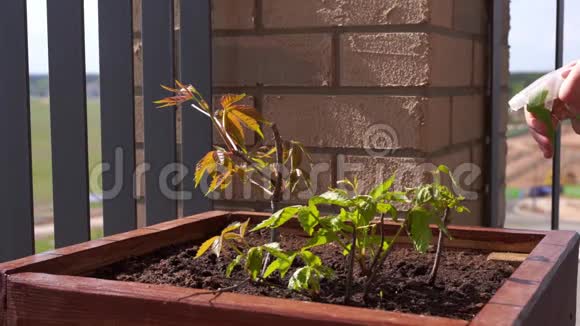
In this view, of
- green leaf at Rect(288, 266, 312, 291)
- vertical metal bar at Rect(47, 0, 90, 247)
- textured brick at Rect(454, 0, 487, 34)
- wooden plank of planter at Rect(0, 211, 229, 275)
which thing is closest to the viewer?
green leaf at Rect(288, 266, 312, 291)

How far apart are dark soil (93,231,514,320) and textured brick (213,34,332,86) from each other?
0.69 meters

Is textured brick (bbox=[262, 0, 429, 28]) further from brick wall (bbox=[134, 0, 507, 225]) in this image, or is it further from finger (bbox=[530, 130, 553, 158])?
finger (bbox=[530, 130, 553, 158])

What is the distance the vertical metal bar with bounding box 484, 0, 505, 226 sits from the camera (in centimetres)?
230

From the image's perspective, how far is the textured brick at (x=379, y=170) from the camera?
6.22 ft

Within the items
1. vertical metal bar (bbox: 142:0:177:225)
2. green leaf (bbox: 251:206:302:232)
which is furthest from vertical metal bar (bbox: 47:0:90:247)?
green leaf (bbox: 251:206:302:232)

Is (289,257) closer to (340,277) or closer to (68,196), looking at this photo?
(340,277)

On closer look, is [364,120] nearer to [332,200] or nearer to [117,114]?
[117,114]

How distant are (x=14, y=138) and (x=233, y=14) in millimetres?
732

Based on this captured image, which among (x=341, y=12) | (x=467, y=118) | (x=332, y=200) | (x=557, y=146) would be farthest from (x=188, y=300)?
(x=557, y=146)

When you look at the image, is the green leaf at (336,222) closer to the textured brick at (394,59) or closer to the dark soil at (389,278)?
the dark soil at (389,278)

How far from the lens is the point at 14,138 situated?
166 cm

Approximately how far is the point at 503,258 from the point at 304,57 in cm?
90

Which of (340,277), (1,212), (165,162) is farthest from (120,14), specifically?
(340,277)

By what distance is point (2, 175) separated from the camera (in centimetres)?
167
